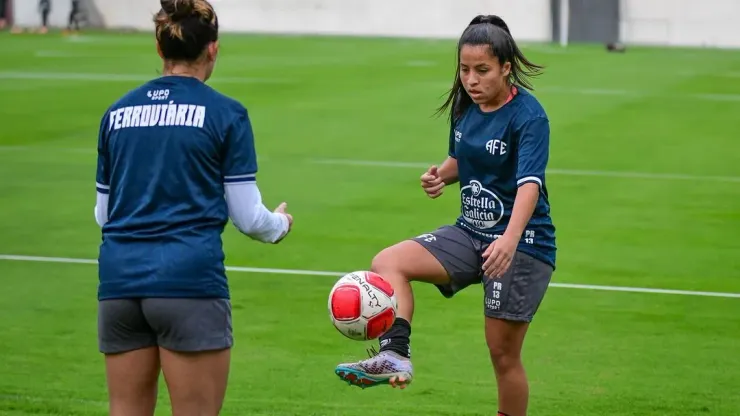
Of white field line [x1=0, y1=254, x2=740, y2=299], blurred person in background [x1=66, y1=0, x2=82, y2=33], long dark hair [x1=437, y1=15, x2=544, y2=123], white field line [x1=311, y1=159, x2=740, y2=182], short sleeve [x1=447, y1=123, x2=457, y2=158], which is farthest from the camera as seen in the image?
blurred person in background [x1=66, y1=0, x2=82, y2=33]

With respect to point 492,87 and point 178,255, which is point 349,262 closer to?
point 492,87

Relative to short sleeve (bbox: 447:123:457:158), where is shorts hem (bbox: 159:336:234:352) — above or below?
below

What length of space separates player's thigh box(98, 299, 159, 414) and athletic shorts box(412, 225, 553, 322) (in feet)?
6.48

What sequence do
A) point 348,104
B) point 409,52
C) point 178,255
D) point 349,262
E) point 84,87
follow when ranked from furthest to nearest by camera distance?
point 409,52 < point 84,87 < point 348,104 < point 349,262 < point 178,255

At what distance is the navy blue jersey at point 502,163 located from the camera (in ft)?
21.0

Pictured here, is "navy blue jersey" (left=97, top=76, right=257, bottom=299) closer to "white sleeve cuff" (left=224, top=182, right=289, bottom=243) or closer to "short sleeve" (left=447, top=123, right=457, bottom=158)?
"white sleeve cuff" (left=224, top=182, right=289, bottom=243)

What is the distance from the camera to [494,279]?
6.70 metres

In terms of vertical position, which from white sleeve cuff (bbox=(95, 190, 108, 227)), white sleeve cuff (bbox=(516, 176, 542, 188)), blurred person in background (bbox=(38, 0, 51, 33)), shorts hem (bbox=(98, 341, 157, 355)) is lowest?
blurred person in background (bbox=(38, 0, 51, 33))

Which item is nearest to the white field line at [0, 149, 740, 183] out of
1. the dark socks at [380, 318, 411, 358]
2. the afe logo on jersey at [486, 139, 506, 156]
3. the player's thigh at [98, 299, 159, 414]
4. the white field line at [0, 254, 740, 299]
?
the white field line at [0, 254, 740, 299]

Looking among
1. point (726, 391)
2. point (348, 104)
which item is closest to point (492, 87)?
point (726, 391)

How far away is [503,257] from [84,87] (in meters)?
22.1

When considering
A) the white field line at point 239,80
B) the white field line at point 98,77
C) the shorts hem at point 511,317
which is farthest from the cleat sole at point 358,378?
the white field line at point 98,77

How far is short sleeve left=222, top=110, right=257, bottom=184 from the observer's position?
513cm

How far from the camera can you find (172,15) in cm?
514
